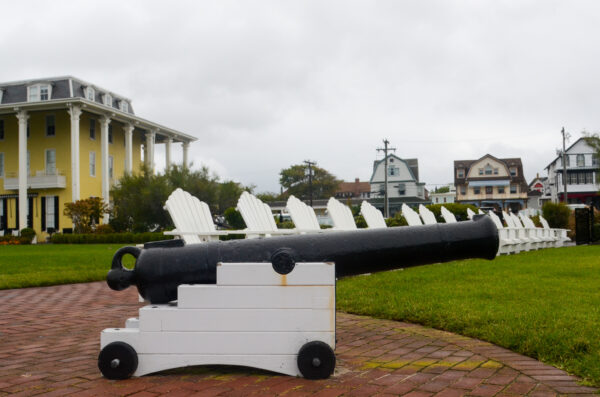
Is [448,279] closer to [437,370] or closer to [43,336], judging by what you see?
[437,370]

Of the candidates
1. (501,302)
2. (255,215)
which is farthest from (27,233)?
(501,302)

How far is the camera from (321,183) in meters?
78.6

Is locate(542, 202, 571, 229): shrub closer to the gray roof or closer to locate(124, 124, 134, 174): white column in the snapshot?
locate(124, 124, 134, 174): white column

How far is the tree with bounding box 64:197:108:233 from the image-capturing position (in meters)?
30.0

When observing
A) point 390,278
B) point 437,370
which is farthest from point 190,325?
point 390,278

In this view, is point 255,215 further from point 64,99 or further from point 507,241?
point 64,99

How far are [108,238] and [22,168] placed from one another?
12.7 m

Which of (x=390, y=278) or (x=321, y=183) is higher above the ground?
(x=321, y=183)

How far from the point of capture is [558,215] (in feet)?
68.4

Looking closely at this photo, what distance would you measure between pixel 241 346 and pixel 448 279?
16.2ft

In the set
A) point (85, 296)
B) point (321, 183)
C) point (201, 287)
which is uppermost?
point (321, 183)

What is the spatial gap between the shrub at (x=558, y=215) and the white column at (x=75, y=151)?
26298mm

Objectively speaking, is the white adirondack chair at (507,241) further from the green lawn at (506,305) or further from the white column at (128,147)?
the white column at (128,147)

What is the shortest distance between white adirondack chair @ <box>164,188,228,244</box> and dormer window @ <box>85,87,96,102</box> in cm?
3140
